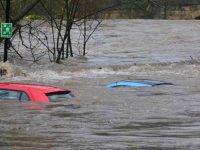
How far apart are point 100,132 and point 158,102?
710cm

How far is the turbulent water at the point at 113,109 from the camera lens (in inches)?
440

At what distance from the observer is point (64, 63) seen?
1355 inches

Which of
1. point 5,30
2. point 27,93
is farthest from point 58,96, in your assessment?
point 5,30

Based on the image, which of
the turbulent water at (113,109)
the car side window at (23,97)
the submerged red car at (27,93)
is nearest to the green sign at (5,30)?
the turbulent water at (113,109)

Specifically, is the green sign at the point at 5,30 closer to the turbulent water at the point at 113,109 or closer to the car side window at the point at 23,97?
the turbulent water at the point at 113,109

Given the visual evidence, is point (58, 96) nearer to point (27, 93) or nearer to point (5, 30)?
point (27, 93)

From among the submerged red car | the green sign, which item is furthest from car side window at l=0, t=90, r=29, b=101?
the green sign

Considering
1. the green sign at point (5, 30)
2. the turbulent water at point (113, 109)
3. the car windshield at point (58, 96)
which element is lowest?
Answer: the turbulent water at point (113, 109)

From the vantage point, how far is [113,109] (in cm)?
1714

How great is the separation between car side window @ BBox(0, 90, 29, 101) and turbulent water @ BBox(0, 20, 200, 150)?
5.2 inches

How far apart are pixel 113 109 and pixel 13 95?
7.94 ft

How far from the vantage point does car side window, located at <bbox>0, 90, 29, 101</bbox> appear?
1617cm

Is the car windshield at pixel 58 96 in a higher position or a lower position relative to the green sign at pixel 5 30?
lower

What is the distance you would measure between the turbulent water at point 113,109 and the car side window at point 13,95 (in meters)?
0.13
